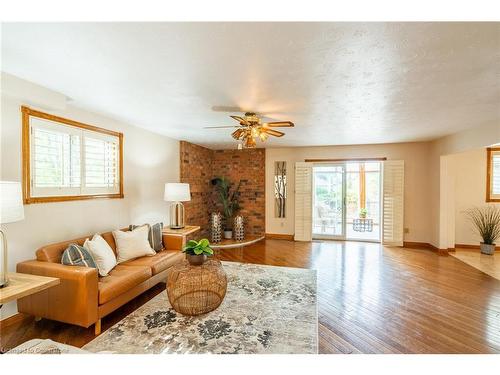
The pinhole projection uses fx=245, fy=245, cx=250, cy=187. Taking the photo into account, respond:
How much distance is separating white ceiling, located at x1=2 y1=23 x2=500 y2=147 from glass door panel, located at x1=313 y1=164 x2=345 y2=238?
291 centimetres

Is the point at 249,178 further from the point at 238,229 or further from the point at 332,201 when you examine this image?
the point at 332,201

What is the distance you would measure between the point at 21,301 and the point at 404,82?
13.2 feet

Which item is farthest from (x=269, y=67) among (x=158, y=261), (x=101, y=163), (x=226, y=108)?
(x=101, y=163)

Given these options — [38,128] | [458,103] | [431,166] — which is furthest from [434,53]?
[431,166]

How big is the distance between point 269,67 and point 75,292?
244 cm

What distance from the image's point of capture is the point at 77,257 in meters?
2.35

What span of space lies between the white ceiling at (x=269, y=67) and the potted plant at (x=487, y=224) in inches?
113

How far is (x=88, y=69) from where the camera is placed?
1912 mm

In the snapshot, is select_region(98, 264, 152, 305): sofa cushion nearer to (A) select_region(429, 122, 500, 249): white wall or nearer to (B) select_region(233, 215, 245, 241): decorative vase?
(B) select_region(233, 215, 245, 241): decorative vase

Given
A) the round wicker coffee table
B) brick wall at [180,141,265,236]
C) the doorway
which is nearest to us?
the round wicker coffee table

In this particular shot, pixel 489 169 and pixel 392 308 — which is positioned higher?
pixel 489 169

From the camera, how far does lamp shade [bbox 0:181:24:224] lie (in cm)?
165

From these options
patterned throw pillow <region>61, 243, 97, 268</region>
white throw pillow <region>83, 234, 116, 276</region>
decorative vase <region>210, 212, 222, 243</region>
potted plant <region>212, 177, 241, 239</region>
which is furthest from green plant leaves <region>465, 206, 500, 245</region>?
patterned throw pillow <region>61, 243, 97, 268</region>

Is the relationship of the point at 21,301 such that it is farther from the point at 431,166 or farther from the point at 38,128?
the point at 431,166
